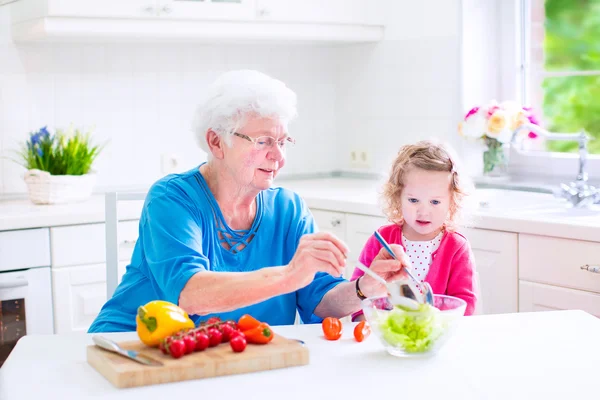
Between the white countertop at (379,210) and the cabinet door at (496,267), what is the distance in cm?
4

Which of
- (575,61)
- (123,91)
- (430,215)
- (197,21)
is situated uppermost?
(575,61)

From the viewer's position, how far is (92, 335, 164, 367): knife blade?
1.41 metres

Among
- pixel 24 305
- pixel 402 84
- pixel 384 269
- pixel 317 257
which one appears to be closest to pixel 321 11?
pixel 402 84

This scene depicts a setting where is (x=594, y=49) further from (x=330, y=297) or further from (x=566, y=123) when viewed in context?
(x=330, y=297)

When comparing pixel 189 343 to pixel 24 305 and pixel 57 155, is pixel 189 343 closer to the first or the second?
pixel 24 305

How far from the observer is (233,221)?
6.70 ft

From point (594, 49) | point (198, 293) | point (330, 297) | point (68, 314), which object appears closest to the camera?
point (198, 293)

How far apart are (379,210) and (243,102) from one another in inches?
45.4

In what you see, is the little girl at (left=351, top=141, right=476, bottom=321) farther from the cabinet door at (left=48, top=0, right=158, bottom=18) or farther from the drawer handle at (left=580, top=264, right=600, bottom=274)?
the cabinet door at (left=48, top=0, right=158, bottom=18)

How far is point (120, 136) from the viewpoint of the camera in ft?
11.9

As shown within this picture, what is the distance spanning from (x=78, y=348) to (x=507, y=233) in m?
1.49

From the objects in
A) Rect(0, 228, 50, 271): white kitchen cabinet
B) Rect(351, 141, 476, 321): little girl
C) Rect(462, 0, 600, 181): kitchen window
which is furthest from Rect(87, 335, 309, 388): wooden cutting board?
Rect(462, 0, 600, 181): kitchen window

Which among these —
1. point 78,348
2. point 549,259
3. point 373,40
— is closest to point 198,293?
point 78,348

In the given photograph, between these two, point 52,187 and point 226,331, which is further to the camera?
point 52,187
